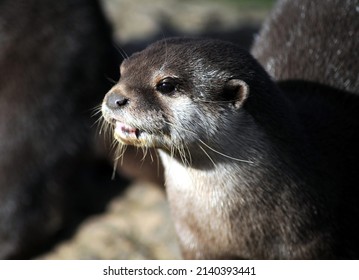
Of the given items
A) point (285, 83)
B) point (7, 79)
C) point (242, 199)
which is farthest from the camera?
point (7, 79)

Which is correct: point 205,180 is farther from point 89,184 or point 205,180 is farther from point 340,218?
point 89,184

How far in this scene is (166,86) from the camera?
2885mm

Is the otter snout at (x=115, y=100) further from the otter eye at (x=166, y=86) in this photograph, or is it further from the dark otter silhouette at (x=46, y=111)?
the dark otter silhouette at (x=46, y=111)

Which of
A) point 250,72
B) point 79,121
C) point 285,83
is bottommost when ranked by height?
point 79,121

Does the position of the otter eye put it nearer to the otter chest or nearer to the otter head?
the otter head

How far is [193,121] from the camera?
2.91m

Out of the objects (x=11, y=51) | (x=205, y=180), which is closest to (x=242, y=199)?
(x=205, y=180)

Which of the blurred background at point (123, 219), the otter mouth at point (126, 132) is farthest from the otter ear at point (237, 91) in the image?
the blurred background at point (123, 219)

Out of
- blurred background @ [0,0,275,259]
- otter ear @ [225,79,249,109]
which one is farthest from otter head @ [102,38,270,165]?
blurred background @ [0,0,275,259]

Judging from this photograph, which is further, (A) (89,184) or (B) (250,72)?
(A) (89,184)

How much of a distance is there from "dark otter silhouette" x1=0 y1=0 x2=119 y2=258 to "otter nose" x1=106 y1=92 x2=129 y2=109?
5.14 feet

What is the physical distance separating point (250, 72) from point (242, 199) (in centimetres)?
48

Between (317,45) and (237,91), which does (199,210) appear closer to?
(237,91)

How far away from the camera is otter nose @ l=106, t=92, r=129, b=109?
2.84 meters
